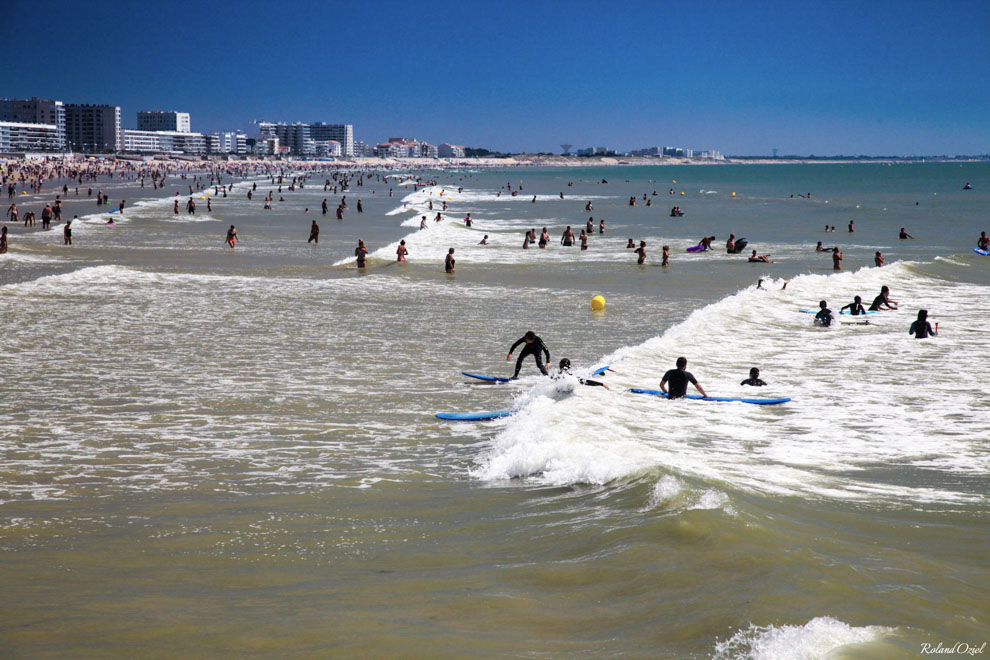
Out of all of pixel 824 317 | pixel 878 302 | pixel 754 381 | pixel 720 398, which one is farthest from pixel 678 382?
pixel 878 302

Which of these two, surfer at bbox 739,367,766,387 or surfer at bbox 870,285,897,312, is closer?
surfer at bbox 739,367,766,387

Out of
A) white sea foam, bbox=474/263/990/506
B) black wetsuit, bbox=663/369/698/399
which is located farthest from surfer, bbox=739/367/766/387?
black wetsuit, bbox=663/369/698/399

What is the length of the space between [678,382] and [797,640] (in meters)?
8.58

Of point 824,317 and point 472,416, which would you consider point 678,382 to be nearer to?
point 472,416

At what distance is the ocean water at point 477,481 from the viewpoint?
638 cm

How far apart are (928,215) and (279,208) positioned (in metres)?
52.0

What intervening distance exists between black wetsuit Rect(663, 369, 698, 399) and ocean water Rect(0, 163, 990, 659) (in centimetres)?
57

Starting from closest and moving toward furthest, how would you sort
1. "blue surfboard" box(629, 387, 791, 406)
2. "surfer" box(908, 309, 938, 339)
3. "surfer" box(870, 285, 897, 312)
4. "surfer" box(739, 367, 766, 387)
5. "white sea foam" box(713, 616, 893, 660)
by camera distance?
"white sea foam" box(713, 616, 893, 660) < "blue surfboard" box(629, 387, 791, 406) < "surfer" box(739, 367, 766, 387) < "surfer" box(908, 309, 938, 339) < "surfer" box(870, 285, 897, 312)

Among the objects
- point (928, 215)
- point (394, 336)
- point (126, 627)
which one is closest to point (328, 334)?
point (394, 336)

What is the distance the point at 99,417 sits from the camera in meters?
12.8

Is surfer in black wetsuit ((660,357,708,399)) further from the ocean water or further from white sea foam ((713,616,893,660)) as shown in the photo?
white sea foam ((713,616,893,660))

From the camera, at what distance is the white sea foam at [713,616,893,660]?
19.0ft

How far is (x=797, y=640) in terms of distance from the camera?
5949 millimetres

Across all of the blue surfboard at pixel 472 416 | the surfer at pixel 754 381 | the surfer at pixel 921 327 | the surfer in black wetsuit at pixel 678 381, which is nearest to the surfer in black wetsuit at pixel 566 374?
the surfer in black wetsuit at pixel 678 381
